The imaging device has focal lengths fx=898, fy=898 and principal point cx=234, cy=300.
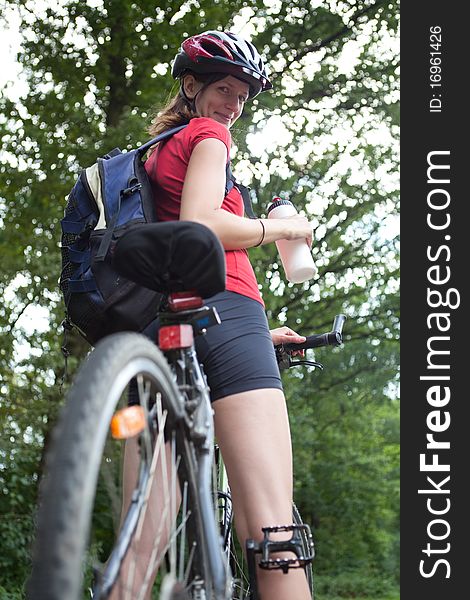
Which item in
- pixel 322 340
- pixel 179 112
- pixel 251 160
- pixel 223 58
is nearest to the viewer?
pixel 223 58

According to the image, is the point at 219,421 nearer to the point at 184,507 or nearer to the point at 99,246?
the point at 184,507

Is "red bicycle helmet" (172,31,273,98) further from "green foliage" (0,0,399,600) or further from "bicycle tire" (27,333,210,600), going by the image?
"green foliage" (0,0,399,600)

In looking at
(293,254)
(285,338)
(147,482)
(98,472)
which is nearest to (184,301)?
(147,482)

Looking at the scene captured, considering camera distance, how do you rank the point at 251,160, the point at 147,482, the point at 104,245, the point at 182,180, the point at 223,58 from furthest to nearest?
the point at 251,160 < the point at 223,58 < the point at 182,180 < the point at 104,245 < the point at 147,482

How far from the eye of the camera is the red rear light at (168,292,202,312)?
1915mm

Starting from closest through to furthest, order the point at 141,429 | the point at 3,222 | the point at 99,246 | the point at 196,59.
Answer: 1. the point at 141,429
2. the point at 99,246
3. the point at 196,59
4. the point at 3,222

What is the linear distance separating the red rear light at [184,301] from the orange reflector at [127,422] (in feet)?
1.39

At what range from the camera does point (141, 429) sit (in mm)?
1534

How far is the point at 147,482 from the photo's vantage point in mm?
1585

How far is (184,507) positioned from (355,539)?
51.8 feet

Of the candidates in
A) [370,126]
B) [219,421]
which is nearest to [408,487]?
[370,126]

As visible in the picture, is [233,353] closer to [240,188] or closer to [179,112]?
[240,188]

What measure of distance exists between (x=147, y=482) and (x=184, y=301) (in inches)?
18.3

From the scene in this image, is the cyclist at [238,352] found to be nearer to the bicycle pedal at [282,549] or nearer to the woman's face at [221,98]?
the bicycle pedal at [282,549]
